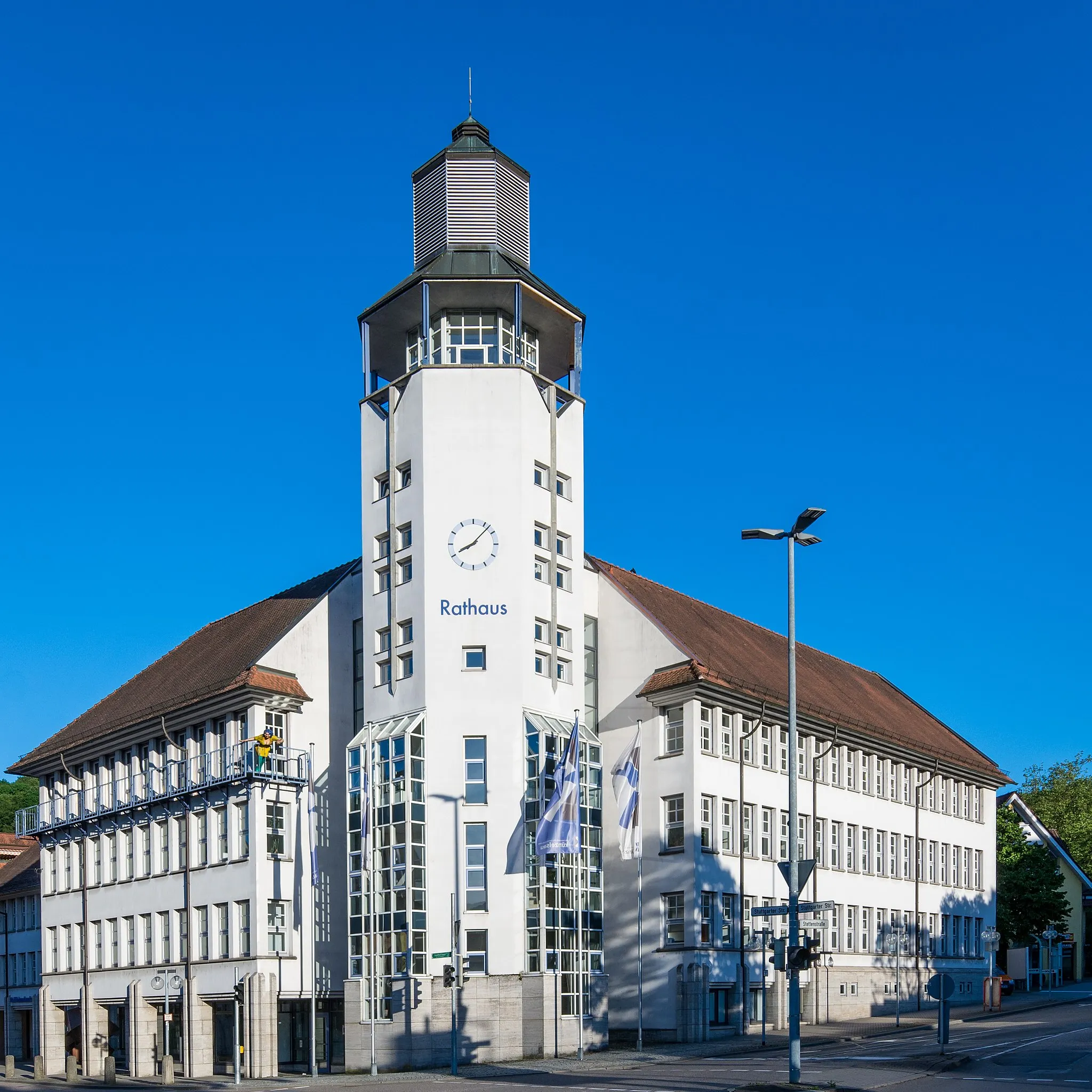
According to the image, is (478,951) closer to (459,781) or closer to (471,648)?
(459,781)

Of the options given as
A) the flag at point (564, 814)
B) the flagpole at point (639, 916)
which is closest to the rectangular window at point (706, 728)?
the flagpole at point (639, 916)

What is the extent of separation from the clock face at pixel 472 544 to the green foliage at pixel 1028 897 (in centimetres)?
4041

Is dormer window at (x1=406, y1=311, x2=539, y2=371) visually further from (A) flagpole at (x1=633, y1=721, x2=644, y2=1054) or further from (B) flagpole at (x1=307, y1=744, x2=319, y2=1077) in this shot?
(B) flagpole at (x1=307, y1=744, x2=319, y2=1077)

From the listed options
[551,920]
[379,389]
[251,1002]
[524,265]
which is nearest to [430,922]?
[551,920]

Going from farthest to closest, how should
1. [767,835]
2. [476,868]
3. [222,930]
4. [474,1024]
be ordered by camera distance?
1. [767,835]
2. [222,930]
3. [476,868]
4. [474,1024]

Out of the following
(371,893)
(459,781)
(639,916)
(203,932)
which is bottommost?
(203,932)

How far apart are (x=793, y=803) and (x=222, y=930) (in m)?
29.1

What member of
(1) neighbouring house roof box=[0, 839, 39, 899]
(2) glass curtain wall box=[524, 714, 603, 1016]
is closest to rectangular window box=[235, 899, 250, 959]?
(2) glass curtain wall box=[524, 714, 603, 1016]

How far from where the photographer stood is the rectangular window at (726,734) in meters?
54.2

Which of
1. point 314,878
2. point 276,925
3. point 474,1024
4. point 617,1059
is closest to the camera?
point 617,1059

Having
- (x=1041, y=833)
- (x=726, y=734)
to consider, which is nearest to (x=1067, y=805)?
(x=1041, y=833)

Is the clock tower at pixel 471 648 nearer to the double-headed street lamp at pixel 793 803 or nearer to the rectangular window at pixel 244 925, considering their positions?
the rectangular window at pixel 244 925

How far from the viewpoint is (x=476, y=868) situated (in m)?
48.3

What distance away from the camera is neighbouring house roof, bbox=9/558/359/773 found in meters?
54.2
